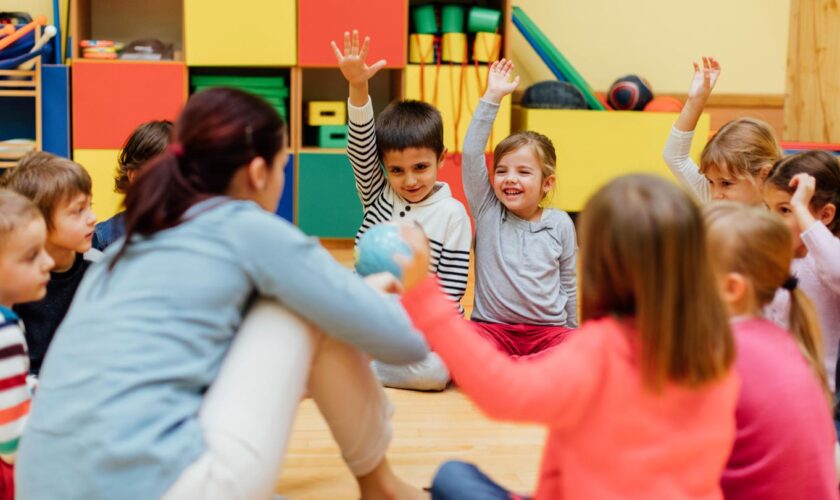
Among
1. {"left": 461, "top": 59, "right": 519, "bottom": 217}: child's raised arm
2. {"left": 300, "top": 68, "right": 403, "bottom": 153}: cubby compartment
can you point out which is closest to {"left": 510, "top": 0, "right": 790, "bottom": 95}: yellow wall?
{"left": 300, "top": 68, "right": 403, "bottom": 153}: cubby compartment

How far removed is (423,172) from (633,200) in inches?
55.5

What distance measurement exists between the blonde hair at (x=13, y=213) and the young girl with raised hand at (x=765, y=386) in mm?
1050

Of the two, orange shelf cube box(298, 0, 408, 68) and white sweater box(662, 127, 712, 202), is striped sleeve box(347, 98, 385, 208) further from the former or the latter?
orange shelf cube box(298, 0, 408, 68)

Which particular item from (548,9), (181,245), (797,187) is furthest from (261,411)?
(548,9)

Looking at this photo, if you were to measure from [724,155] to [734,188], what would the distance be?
0.29 ft

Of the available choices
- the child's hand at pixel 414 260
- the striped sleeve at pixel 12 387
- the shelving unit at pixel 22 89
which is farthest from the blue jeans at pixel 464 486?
the shelving unit at pixel 22 89

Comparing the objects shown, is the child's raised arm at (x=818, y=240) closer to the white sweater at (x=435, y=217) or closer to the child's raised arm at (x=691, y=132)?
the child's raised arm at (x=691, y=132)

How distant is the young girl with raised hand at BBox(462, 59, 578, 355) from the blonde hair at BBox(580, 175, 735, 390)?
4.35 feet

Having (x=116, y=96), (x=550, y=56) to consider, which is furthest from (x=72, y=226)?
(x=550, y=56)

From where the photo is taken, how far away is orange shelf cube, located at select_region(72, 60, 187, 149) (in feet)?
13.2

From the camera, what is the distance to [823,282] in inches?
71.8

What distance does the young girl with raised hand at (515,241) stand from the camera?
7.83ft

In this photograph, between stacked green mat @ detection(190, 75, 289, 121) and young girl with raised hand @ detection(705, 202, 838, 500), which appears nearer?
young girl with raised hand @ detection(705, 202, 838, 500)

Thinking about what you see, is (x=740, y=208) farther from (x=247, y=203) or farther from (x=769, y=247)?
(x=247, y=203)
